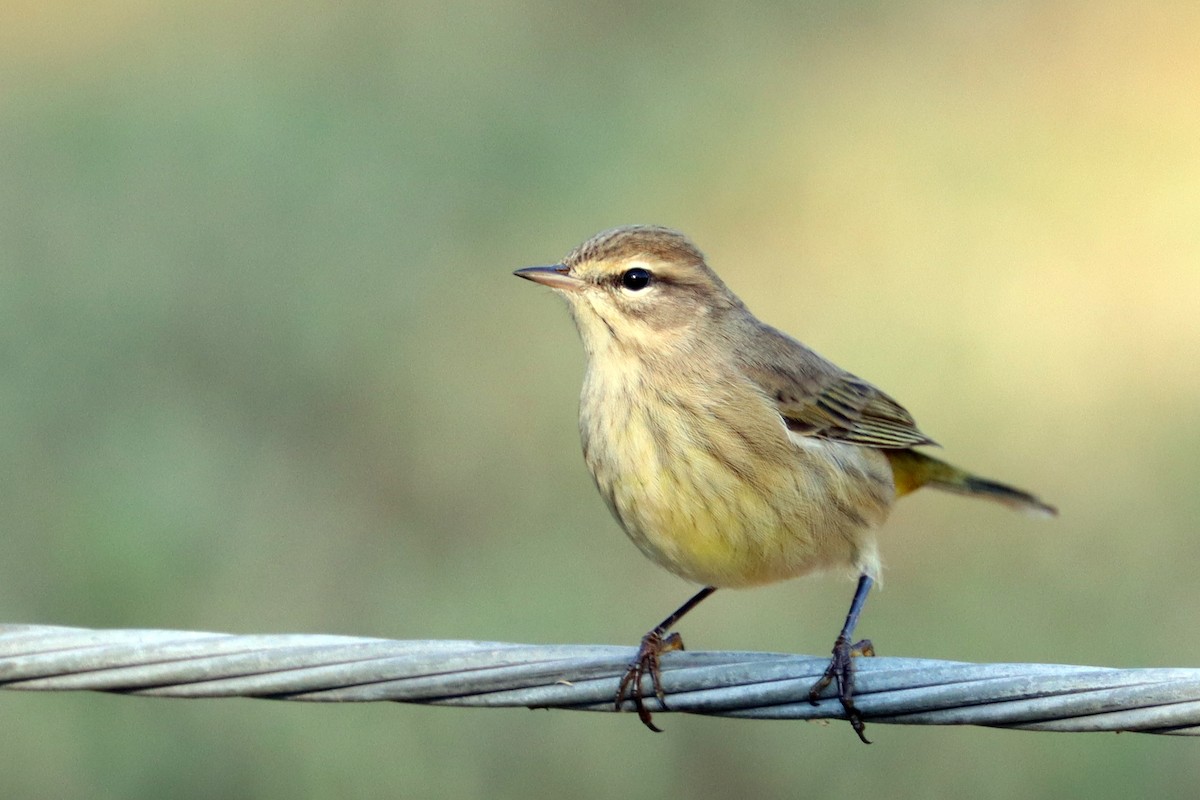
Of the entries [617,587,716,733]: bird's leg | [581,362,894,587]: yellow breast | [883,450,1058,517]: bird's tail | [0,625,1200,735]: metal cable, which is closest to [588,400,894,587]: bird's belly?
[581,362,894,587]: yellow breast

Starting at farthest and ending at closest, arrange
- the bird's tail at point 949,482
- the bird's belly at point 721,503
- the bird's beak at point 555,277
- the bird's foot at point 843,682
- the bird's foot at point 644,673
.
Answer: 1. the bird's tail at point 949,482
2. the bird's beak at point 555,277
3. the bird's belly at point 721,503
4. the bird's foot at point 644,673
5. the bird's foot at point 843,682

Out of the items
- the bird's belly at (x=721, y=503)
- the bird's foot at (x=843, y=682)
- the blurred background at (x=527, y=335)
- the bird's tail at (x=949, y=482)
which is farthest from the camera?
the blurred background at (x=527, y=335)

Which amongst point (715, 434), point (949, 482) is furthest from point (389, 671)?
point (949, 482)

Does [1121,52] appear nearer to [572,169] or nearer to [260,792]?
[572,169]

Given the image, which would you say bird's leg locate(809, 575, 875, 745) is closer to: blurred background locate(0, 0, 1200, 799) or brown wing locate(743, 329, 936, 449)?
brown wing locate(743, 329, 936, 449)

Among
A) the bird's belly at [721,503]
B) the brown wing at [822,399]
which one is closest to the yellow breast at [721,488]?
the bird's belly at [721,503]

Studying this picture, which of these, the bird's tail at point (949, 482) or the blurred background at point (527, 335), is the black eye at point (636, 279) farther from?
the blurred background at point (527, 335)

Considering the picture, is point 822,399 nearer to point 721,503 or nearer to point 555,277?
point 721,503
